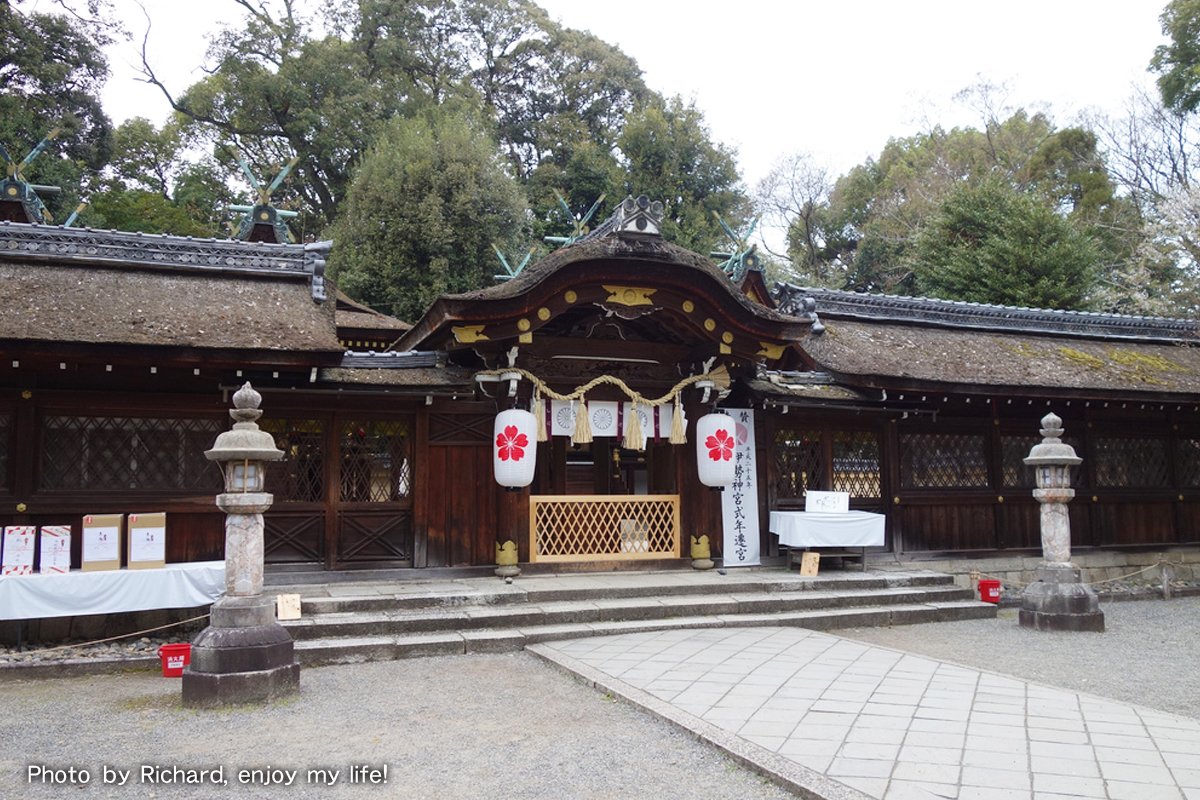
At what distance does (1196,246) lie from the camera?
51.0ft

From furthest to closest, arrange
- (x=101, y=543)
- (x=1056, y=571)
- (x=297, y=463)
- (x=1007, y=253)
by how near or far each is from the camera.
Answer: (x=1007, y=253)
(x=297, y=463)
(x=1056, y=571)
(x=101, y=543)

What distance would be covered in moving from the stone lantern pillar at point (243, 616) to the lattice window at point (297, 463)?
10.5 feet

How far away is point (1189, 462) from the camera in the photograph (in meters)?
14.8

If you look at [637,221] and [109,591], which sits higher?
[637,221]

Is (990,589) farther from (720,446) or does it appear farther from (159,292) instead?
(159,292)

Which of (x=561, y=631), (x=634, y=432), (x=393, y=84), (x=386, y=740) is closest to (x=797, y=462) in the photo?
(x=634, y=432)

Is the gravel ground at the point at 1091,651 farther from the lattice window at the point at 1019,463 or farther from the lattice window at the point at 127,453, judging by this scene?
the lattice window at the point at 127,453

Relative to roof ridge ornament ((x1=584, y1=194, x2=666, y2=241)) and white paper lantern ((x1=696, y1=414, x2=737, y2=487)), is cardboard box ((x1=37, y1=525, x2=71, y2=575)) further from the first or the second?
white paper lantern ((x1=696, y1=414, x2=737, y2=487))

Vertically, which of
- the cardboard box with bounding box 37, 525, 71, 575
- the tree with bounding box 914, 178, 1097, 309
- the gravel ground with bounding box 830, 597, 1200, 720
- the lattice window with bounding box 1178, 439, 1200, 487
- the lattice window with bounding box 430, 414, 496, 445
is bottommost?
the gravel ground with bounding box 830, 597, 1200, 720

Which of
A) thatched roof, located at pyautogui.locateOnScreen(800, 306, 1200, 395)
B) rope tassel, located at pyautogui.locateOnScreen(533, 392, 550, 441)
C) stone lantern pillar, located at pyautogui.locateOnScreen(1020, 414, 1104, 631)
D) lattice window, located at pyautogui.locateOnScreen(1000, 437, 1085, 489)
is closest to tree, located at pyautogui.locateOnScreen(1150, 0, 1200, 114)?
Result: thatched roof, located at pyautogui.locateOnScreen(800, 306, 1200, 395)

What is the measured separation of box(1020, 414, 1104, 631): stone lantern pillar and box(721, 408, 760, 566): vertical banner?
3.61 metres

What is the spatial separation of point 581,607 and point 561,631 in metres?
0.62

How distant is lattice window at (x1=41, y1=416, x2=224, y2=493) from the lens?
917 cm

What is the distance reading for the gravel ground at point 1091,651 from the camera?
7059 millimetres
